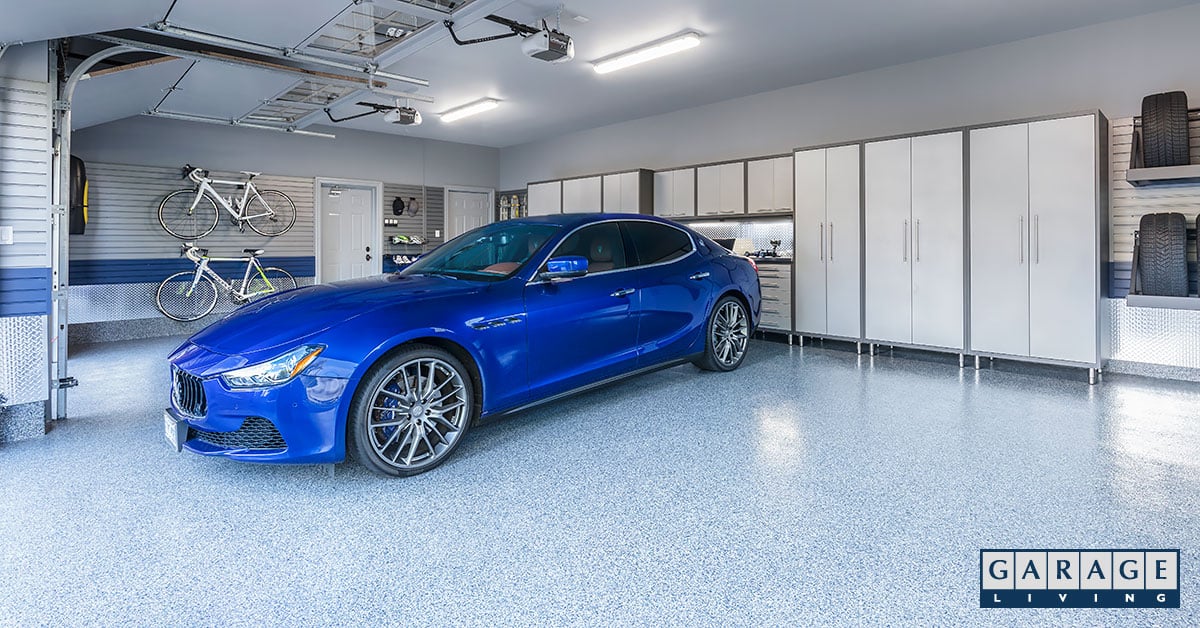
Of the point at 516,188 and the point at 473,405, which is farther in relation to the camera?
the point at 516,188

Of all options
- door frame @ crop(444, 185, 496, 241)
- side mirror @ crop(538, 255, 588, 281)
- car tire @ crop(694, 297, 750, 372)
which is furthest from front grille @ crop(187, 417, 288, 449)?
door frame @ crop(444, 185, 496, 241)

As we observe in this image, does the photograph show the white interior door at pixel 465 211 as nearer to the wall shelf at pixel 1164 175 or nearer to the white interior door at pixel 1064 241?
the white interior door at pixel 1064 241

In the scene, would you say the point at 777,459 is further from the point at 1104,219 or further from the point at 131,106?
the point at 131,106

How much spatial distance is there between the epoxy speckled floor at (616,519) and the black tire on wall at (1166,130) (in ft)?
6.93

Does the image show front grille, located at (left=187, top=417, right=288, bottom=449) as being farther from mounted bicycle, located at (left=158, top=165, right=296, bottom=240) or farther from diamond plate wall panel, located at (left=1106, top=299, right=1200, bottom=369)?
mounted bicycle, located at (left=158, top=165, right=296, bottom=240)

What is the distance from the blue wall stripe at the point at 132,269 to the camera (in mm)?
7188

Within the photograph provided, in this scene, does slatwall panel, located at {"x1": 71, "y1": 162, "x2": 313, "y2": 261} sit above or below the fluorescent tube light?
below

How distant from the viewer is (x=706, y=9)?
16.2 ft

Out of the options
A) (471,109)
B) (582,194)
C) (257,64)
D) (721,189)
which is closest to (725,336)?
(721,189)

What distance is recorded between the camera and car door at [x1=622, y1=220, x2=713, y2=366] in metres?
3.93

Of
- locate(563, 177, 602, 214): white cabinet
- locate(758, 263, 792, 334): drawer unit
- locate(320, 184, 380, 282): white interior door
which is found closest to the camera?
locate(758, 263, 792, 334): drawer unit

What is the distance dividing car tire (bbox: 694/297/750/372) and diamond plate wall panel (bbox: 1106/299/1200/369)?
3.05m

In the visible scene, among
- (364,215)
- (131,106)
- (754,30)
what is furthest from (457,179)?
(754,30)

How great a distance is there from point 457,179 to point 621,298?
25.8ft
